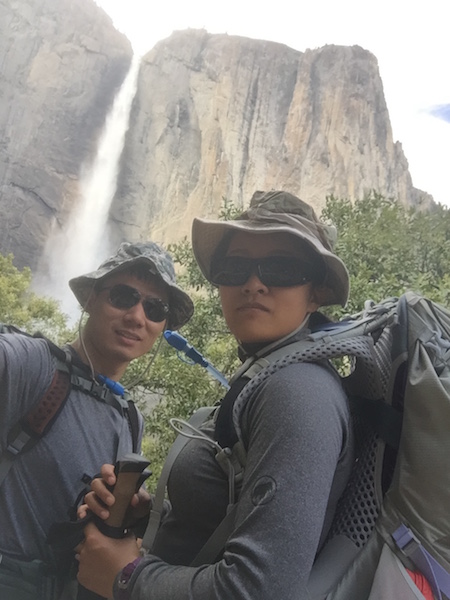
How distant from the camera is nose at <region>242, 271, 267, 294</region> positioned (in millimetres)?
1036

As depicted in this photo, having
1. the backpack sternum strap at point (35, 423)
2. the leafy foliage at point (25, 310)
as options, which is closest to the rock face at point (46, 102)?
the leafy foliage at point (25, 310)

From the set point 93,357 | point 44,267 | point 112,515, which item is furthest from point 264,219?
point 44,267

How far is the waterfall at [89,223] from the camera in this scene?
17875 mm

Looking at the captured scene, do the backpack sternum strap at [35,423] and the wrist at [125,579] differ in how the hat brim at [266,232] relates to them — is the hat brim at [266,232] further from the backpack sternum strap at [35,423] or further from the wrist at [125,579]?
the wrist at [125,579]

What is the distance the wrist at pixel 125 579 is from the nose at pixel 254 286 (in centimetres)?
55

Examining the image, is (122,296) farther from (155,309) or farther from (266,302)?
(266,302)

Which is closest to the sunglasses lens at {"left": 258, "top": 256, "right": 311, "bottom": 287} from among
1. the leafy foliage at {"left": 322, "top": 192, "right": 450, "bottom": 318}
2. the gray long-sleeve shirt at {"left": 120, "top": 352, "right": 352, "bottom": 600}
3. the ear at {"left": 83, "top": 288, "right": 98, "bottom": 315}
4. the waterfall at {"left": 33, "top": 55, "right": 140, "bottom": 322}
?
the gray long-sleeve shirt at {"left": 120, "top": 352, "right": 352, "bottom": 600}

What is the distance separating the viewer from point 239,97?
22.1 m

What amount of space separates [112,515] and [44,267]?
59.7ft

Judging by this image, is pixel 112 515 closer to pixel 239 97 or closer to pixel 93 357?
pixel 93 357

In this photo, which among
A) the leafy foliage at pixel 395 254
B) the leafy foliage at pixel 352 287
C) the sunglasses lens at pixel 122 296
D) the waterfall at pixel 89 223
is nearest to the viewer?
the sunglasses lens at pixel 122 296

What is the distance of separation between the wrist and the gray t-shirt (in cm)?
54

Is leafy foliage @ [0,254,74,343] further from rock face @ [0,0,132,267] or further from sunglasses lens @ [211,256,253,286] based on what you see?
rock face @ [0,0,132,267]

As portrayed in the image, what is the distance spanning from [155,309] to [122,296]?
123 mm
